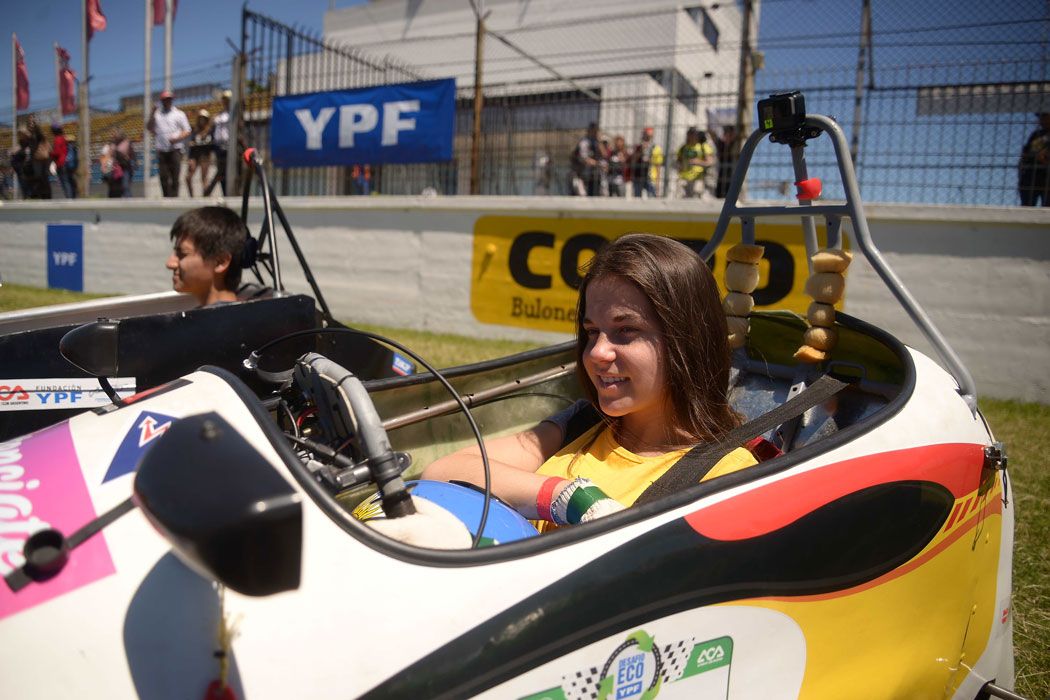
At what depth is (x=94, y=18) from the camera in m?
14.6

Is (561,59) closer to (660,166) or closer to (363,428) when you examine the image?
(660,166)

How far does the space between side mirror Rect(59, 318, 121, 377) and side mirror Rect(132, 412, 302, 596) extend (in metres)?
0.99

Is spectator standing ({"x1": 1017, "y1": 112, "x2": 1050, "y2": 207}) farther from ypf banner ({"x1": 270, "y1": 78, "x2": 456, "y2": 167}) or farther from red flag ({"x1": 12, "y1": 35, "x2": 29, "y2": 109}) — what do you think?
red flag ({"x1": 12, "y1": 35, "x2": 29, "y2": 109})

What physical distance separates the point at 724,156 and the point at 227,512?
22.7ft

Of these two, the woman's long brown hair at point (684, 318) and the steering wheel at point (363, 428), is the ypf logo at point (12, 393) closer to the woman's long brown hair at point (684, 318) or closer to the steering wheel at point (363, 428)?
the steering wheel at point (363, 428)

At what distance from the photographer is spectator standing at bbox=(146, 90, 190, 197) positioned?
10.5m

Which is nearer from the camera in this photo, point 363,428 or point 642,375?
point 363,428

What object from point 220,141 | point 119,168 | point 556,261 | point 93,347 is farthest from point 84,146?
point 93,347

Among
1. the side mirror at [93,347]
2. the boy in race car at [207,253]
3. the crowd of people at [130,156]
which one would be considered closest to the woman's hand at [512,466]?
the side mirror at [93,347]

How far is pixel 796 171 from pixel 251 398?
5.67 ft

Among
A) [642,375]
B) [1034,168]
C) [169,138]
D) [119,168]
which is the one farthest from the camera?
[119,168]

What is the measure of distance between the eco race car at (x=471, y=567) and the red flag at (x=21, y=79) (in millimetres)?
19458

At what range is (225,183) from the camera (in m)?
9.72

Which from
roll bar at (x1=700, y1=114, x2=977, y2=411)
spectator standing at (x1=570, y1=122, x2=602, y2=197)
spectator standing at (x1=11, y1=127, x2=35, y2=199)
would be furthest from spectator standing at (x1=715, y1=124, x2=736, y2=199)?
spectator standing at (x1=11, y1=127, x2=35, y2=199)
